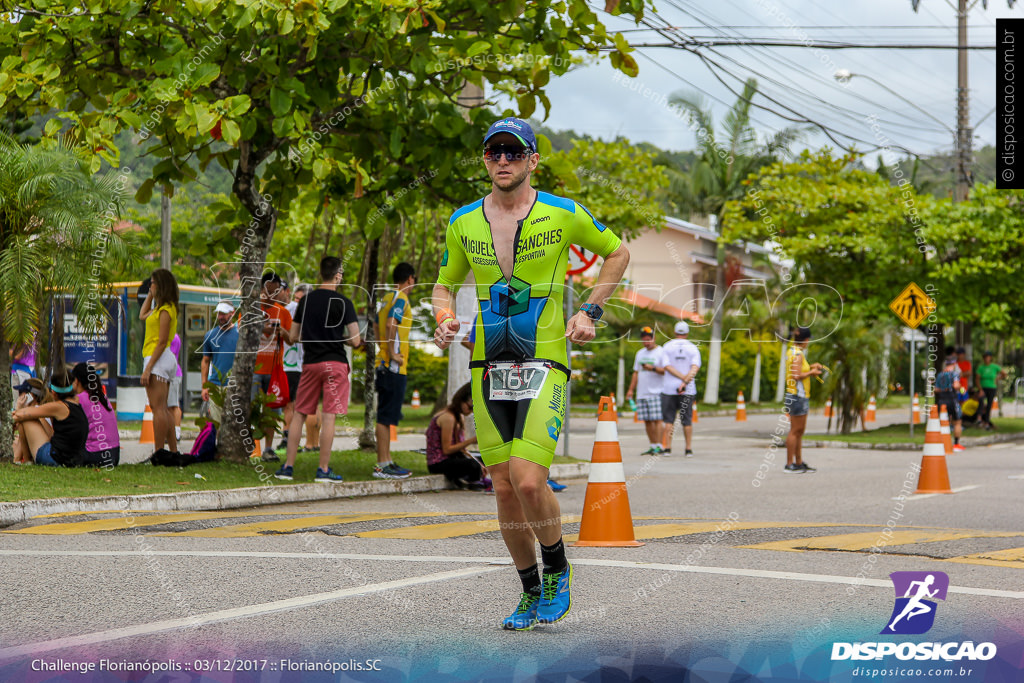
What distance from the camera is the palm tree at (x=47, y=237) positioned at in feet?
35.3

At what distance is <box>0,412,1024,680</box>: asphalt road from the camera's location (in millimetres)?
4387

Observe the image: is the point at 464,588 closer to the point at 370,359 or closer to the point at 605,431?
the point at 605,431

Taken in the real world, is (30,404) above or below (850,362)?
below

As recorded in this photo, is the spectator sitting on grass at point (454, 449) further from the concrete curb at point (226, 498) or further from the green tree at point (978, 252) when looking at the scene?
the green tree at point (978, 252)

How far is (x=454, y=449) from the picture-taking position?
11352 mm

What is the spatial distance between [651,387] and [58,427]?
30.2 feet

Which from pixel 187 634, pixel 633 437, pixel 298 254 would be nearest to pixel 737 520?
pixel 187 634

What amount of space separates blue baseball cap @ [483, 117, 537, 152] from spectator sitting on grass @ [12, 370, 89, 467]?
7.02 metres

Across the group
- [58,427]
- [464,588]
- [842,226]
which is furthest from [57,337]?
[842,226]

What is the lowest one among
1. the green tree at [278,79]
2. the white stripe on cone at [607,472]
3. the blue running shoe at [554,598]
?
the blue running shoe at [554,598]

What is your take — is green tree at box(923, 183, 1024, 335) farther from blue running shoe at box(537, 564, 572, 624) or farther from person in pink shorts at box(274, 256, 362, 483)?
blue running shoe at box(537, 564, 572, 624)

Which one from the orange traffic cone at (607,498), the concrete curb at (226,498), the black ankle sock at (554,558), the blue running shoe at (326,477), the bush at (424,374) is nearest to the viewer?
the black ankle sock at (554,558)

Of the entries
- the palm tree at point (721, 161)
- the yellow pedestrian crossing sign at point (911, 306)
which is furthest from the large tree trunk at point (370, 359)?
the palm tree at point (721, 161)

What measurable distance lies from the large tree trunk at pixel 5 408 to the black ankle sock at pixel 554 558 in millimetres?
7915
